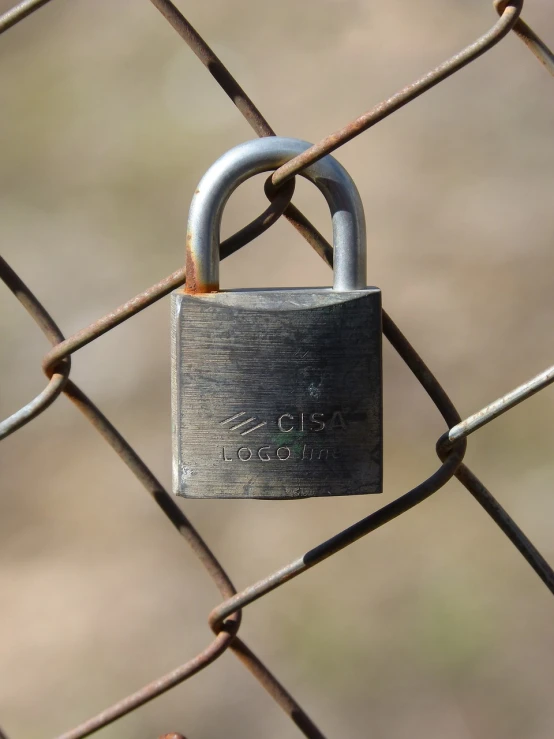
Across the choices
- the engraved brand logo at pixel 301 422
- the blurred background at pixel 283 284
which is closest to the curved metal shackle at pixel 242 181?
the engraved brand logo at pixel 301 422

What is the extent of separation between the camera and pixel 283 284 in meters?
3.63

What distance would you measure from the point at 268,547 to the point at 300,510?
6.5 inches

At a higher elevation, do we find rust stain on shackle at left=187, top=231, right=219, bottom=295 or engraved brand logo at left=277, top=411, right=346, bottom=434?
rust stain on shackle at left=187, top=231, right=219, bottom=295

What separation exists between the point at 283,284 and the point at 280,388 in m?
2.80

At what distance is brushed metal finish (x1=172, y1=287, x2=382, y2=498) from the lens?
2.79 ft

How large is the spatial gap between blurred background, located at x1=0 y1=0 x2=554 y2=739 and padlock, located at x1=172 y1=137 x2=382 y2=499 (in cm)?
155

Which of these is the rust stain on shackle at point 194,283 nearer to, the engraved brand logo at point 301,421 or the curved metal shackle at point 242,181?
the curved metal shackle at point 242,181

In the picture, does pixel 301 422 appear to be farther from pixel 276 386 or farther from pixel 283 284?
pixel 283 284

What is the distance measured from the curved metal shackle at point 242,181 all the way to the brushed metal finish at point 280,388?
4 cm

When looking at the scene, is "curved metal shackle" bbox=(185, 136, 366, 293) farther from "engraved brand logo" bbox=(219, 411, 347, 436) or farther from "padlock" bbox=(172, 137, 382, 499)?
"engraved brand logo" bbox=(219, 411, 347, 436)

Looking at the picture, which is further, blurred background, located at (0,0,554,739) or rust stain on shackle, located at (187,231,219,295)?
blurred background, located at (0,0,554,739)

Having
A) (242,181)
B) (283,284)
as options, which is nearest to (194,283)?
(242,181)

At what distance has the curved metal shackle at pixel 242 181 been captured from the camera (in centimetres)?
84

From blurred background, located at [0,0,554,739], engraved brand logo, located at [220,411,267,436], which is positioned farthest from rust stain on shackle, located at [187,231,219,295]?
blurred background, located at [0,0,554,739]
